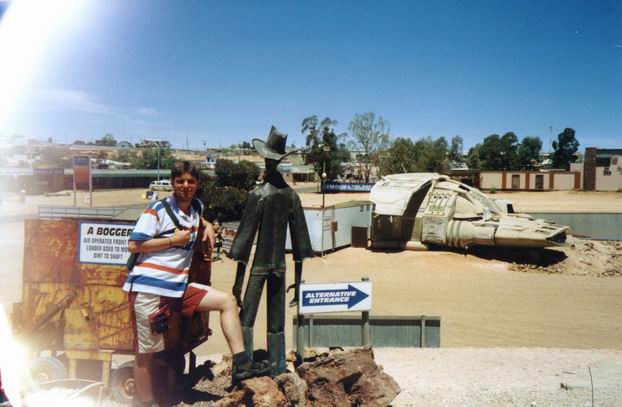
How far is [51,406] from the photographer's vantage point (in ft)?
16.9

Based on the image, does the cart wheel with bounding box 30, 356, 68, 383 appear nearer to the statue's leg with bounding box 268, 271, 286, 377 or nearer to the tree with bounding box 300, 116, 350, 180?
the statue's leg with bounding box 268, 271, 286, 377

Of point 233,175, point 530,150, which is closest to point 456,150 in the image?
point 530,150

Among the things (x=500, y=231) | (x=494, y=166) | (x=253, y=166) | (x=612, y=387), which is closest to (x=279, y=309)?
(x=612, y=387)

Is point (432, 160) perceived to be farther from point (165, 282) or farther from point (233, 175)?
point (165, 282)

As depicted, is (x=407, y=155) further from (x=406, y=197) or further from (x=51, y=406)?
(x=51, y=406)

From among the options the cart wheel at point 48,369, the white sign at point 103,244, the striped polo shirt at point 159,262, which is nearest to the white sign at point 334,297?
the white sign at point 103,244

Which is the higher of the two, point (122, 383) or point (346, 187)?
point (346, 187)

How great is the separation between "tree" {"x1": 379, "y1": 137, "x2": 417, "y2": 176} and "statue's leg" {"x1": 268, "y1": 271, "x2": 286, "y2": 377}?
56834 millimetres

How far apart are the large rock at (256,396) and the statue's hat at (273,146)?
2.38 meters

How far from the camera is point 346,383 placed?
227 inches

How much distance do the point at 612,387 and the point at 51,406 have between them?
6.27m

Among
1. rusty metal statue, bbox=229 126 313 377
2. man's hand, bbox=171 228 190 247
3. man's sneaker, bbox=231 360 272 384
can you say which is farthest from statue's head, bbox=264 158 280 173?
man's sneaker, bbox=231 360 272 384

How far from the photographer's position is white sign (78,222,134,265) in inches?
277

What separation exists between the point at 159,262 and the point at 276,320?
1792mm
